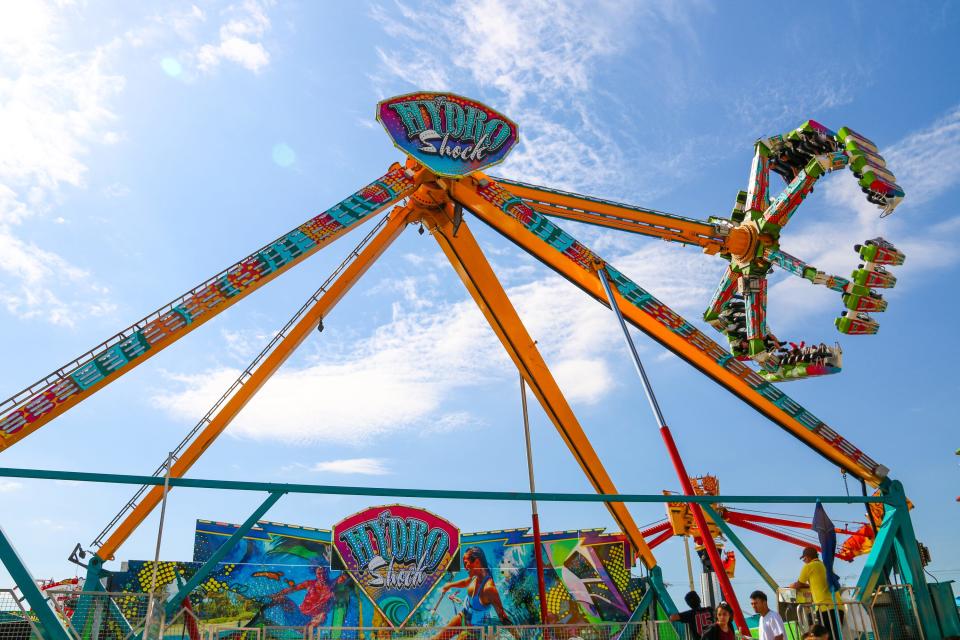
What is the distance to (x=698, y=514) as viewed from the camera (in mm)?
10867

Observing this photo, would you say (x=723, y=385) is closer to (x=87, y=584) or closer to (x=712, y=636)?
(x=712, y=636)

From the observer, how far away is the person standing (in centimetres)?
665

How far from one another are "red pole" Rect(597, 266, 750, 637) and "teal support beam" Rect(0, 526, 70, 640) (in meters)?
7.55

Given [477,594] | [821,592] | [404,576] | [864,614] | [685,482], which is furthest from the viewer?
[477,594]

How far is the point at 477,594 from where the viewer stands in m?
27.2

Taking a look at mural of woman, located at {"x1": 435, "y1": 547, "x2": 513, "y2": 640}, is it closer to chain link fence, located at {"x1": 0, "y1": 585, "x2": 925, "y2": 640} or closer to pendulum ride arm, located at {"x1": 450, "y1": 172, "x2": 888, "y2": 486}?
chain link fence, located at {"x1": 0, "y1": 585, "x2": 925, "y2": 640}

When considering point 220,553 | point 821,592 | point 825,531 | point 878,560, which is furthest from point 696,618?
point 220,553

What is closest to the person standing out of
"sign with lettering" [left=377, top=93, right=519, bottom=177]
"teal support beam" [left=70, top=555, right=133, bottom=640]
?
"teal support beam" [left=70, top=555, right=133, bottom=640]

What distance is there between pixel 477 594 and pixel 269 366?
1619cm

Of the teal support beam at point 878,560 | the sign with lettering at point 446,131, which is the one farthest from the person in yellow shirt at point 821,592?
the sign with lettering at point 446,131

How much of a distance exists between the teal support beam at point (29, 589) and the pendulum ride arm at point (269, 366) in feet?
16.1

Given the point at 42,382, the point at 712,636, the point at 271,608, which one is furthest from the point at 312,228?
the point at 271,608

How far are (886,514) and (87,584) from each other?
1328 centimetres

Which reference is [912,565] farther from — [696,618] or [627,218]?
[627,218]
